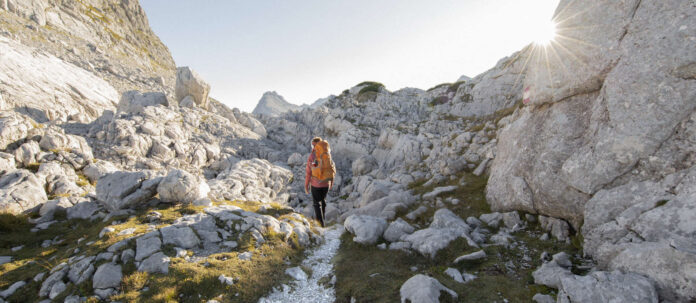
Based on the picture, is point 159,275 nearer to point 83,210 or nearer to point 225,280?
point 225,280

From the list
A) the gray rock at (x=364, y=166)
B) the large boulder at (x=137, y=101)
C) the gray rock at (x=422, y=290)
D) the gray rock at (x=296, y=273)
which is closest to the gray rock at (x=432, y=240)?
the gray rock at (x=422, y=290)

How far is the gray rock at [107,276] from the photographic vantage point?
7.10 metres

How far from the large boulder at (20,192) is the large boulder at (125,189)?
4.13m

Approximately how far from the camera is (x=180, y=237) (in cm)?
949

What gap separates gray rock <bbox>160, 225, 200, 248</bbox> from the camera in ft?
30.4

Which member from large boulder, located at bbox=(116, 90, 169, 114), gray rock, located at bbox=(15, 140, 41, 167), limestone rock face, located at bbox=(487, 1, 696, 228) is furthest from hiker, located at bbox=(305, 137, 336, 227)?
large boulder, located at bbox=(116, 90, 169, 114)

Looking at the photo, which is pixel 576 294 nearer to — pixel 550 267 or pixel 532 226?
pixel 550 267

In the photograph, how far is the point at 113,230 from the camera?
9.71 metres

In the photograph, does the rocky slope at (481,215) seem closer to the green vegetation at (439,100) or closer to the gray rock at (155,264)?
the gray rock at (155,264)

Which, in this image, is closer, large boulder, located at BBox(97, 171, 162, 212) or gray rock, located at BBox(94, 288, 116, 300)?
gray rock, located at BBox(94, 288, 116, 300)

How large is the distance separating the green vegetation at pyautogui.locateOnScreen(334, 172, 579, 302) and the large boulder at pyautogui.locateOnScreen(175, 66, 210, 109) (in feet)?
164

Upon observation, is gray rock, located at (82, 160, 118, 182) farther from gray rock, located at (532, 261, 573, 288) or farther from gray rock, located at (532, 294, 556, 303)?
gray rock, located at (532, 261, 573, 288)

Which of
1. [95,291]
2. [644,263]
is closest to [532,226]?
[644,263]

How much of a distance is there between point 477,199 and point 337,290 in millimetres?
10052
